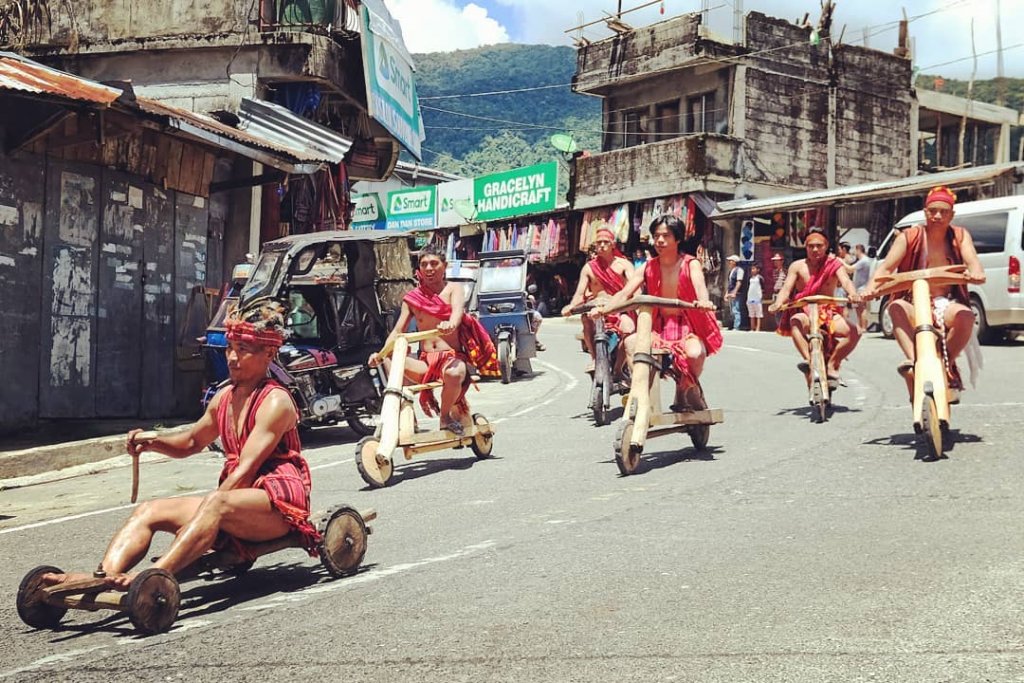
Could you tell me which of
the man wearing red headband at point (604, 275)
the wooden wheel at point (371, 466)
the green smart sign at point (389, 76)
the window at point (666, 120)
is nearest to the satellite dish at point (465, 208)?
the window at point (666, 120)

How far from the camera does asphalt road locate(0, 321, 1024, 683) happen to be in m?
4.20

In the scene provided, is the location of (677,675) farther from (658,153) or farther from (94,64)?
(658,153)

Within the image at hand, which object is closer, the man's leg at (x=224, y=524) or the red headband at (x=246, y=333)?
the man's leg at (x=224, y=524)

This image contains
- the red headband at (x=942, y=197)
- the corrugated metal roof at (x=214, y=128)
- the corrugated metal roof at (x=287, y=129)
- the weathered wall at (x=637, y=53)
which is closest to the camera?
the red headband at (x=942, y=197)

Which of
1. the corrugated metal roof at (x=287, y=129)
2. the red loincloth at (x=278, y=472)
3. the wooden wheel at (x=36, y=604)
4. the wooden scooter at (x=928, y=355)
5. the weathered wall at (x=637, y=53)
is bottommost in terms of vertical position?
the wooden wheel at (x=36, y=604)

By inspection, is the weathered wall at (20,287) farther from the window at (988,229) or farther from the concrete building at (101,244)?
the window at (988,229)

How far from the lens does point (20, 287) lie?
12.7 meters

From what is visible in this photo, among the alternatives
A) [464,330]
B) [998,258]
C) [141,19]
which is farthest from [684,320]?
[141,19]

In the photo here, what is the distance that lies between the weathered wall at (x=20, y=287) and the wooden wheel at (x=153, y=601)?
8.52 meters

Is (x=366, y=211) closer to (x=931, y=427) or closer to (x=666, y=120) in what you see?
(x=666, y=120)

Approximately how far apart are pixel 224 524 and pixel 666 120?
3338cm

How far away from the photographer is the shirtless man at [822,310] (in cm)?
1195

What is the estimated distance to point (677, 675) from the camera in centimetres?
397

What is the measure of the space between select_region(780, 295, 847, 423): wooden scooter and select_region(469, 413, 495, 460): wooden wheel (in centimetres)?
321
